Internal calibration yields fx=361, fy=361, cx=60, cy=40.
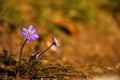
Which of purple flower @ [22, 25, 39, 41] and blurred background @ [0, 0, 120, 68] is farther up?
blurred background @ [0, 0, 120, 68]

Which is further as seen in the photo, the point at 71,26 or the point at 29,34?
the point at 71,26

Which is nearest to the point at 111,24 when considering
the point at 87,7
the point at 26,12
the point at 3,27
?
the point at 87,7

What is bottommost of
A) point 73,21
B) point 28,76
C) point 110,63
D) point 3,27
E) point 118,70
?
point 28,76

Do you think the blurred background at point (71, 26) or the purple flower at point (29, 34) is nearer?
the purple flower at point (29, 34)

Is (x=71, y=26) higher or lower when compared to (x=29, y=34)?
higher

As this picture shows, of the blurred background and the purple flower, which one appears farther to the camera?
the blurred background

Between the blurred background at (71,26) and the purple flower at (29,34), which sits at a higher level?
the blurred background at (71,26)

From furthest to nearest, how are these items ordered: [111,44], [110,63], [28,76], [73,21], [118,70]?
[73,21] < [111,44] < [110,63] < [118,70] < [28,76]

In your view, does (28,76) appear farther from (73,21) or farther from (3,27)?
(73,21)
